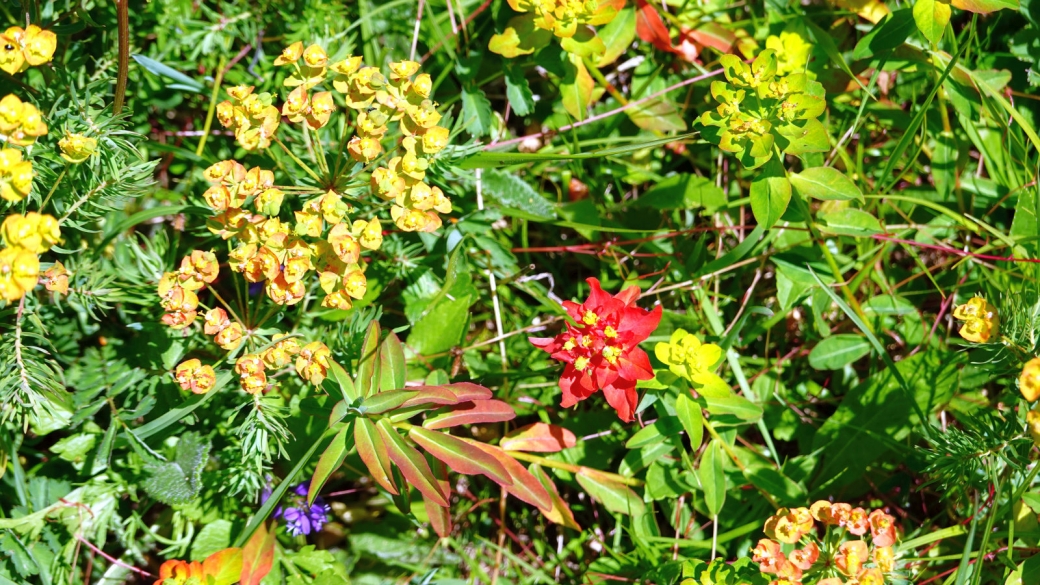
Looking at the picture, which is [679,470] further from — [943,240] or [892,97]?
[892,97]

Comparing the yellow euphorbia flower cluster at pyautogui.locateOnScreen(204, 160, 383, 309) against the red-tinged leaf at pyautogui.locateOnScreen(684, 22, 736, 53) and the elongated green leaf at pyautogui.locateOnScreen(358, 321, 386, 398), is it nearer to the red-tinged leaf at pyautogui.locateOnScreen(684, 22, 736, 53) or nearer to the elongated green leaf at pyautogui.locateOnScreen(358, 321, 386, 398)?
the elongated green leaf at pyautogui.locateOnScreen(358, 321, 386, 398)

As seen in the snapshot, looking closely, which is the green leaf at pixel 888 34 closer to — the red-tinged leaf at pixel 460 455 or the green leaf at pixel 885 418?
the green leaf at pixel 885 418

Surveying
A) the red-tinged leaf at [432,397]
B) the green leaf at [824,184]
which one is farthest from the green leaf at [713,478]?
the red-tinged leaf at [432,397]

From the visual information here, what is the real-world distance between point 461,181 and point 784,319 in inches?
48.8

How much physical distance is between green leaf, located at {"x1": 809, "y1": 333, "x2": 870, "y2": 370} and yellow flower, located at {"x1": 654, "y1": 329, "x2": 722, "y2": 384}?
0.58 metres

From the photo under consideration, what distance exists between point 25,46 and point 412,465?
126 cm

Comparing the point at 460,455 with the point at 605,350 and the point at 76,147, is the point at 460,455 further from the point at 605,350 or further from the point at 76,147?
the point at 76,147

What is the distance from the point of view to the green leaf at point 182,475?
2314 millimetres

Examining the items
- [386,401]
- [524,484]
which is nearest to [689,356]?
[524,484]

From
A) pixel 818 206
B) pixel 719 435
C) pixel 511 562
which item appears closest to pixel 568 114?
pixel 818 206

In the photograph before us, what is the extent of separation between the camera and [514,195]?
2.71 meters

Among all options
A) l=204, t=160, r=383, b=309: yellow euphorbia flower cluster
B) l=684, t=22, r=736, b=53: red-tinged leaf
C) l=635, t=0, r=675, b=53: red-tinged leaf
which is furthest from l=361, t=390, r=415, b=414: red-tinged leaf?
l=684, t=22, r=736, b=53: red-tinged leaf

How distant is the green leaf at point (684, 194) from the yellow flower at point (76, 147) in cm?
168

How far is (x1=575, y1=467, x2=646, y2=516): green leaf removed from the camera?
2564 millimetres
